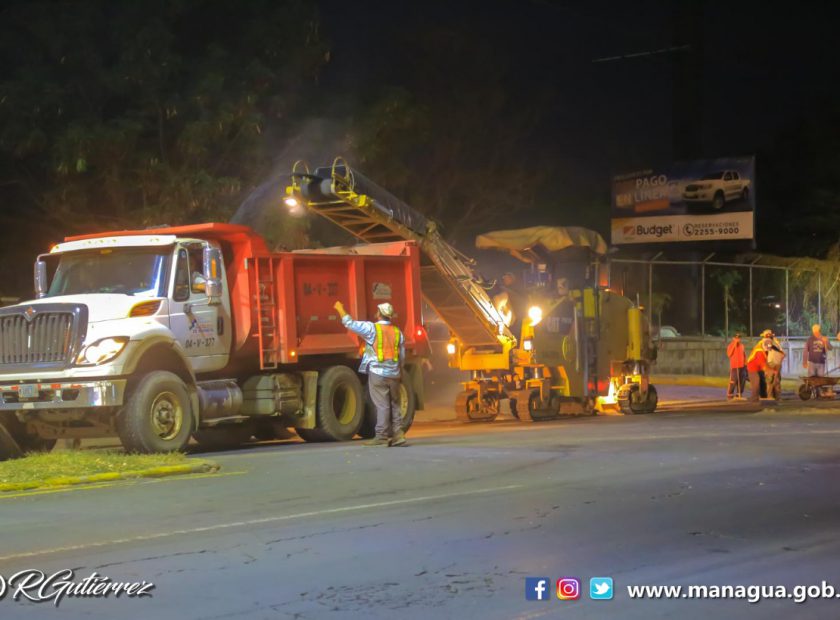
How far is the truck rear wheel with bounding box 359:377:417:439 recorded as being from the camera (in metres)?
17.8

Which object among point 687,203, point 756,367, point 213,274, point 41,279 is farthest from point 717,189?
point 41,279

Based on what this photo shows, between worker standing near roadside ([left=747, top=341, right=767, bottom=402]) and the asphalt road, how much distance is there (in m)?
13.2

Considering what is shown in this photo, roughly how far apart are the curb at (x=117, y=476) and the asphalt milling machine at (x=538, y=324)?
6.59 meters

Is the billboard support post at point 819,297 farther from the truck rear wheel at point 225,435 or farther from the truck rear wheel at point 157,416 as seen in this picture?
the truck rear wheel at point 157,416

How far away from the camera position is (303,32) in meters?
23.0

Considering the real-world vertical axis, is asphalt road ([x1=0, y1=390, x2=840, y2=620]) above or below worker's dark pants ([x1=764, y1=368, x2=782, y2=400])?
below

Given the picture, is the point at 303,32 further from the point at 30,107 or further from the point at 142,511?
the point at 142,511

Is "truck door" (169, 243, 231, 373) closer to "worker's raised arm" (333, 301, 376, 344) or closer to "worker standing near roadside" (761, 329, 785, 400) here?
"worker's raised arm" (333, 301, 376, 344)

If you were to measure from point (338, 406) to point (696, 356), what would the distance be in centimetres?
2024

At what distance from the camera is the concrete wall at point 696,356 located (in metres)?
35.3

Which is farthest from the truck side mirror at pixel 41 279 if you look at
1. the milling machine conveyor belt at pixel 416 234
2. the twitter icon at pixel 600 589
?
the twitter icon at pixel 600 589

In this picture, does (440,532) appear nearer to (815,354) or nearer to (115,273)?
(115,273)

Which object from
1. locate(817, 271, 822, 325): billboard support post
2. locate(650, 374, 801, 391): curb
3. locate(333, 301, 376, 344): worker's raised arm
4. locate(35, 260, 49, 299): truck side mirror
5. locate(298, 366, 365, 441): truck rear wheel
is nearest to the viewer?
locate(333, 301, 376, 344): worker's raised arm

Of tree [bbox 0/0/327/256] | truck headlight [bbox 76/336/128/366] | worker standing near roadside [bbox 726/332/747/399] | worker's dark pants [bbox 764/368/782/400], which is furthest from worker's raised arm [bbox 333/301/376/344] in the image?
worker standing near roadside [bbox 726/332/747/399]
